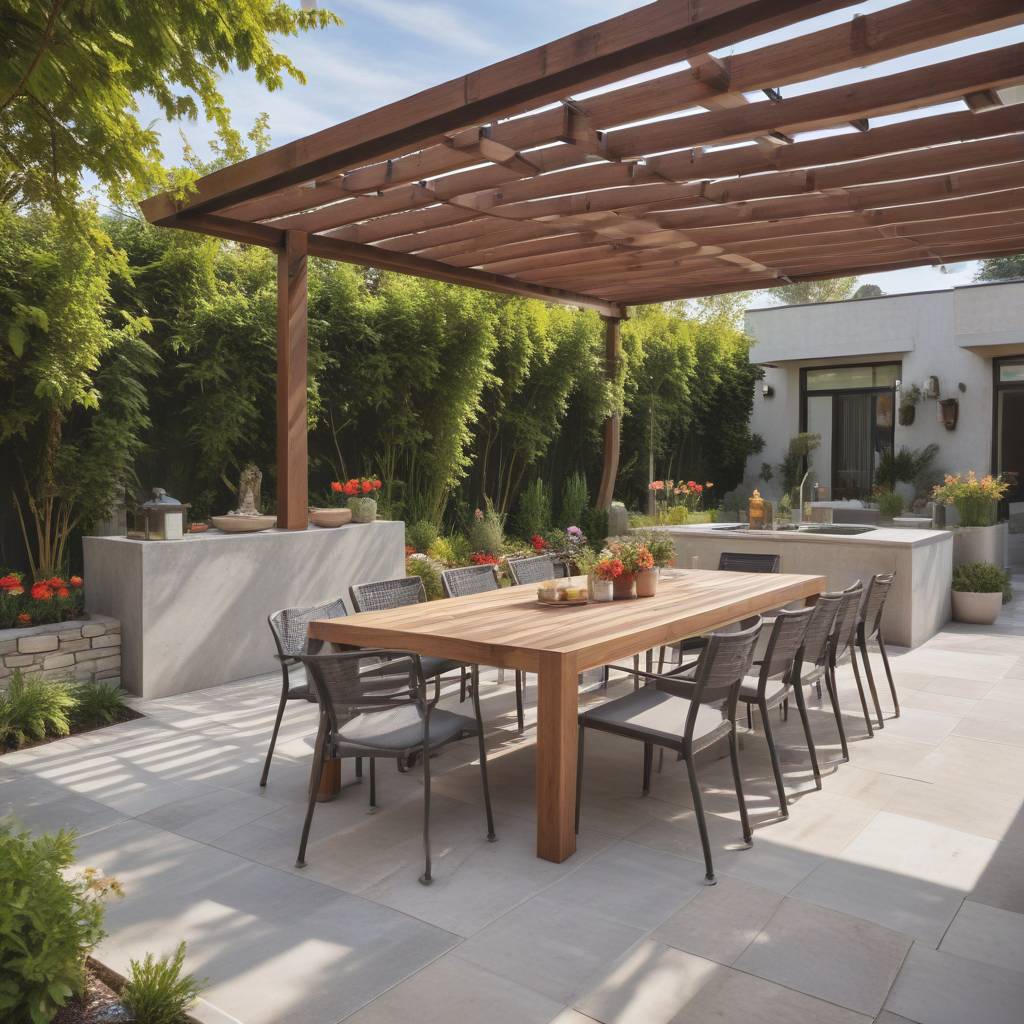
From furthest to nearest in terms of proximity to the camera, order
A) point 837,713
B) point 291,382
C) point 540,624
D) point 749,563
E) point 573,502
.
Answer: point 573,502
point 291,382
point 749,563
point 837,713
point 540,624

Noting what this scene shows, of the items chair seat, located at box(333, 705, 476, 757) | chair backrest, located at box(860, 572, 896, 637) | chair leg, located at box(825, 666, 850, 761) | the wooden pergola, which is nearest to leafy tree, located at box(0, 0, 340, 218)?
the wooden pergola

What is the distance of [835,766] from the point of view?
4.20 m

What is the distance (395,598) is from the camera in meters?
4.73

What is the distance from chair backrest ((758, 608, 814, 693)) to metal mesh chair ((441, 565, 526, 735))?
1.45 m

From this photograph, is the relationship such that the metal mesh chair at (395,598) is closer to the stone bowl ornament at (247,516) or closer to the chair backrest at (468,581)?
the chair backrest at (468,581)

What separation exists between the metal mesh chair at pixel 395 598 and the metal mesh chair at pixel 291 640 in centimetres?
35

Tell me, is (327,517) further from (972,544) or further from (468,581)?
(972,544)

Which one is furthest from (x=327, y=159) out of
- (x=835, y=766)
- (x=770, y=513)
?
(x=770, y=513)

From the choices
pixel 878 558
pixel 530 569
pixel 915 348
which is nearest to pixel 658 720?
pixel 530 569

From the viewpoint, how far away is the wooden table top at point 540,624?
335 centimetres

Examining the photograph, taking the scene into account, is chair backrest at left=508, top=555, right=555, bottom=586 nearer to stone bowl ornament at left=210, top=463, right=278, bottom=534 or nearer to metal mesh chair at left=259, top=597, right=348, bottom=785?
metal mesh chair at left=259, top=597, right=348, bottom=785

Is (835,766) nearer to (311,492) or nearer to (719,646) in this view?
(719,646)

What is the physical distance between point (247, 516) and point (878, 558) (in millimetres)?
4777

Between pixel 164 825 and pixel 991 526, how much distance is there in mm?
7915
